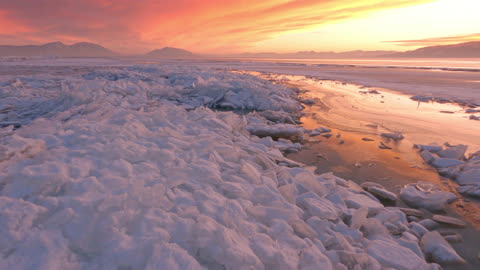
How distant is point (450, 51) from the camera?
428 feet

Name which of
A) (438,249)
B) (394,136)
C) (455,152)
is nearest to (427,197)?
(438,249)

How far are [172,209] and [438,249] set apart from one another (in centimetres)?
197

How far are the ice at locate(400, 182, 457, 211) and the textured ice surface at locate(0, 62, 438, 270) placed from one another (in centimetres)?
42

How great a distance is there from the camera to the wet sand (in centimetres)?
240

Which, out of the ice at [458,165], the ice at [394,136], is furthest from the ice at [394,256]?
the ice at [394,136]

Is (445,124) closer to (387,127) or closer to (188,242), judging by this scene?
(387,127)

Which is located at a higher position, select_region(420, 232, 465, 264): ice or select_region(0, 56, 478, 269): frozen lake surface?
select_region(0, 56, 478, 269): frozen lake surface

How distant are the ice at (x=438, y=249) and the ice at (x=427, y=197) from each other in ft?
1.83

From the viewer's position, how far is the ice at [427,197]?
7.85 ft

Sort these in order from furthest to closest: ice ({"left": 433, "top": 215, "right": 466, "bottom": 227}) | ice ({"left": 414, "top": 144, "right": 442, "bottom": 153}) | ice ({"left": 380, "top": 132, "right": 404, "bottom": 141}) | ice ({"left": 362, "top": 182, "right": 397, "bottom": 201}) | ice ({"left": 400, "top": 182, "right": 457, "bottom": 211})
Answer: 1. ice ({"left": 380, "top": 132, "right": 404, "bottom": 141})
2. ice ({"left": 414, "top": 144, "right": 442, "bottom": 153})
3. ice ({"left": 362, "top": 182, "right": 397, "bottom": 201})
4. ice ({"left": 400, "top": 182, "right": 457, "bottom": 211})
5. ice ({"left": 433, "top": 215, "right": 466, "bottom": 227})

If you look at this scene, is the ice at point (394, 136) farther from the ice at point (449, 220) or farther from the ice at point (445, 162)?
the ice at point (449, 220)

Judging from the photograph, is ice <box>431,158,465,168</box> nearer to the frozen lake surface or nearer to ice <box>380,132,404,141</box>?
ice <box>380,132,404,141</box>

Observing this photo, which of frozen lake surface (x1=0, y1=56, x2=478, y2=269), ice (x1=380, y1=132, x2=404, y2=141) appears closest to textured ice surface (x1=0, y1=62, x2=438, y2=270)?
frozen lake surface (x1=0, y1=56, x2=478, y2=269)

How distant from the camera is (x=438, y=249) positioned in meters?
1.83
